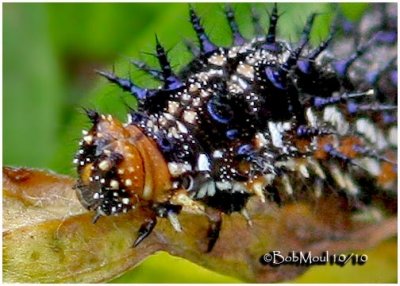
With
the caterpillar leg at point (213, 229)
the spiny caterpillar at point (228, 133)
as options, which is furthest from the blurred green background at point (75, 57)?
the caterpillar leg at point (213, 229)

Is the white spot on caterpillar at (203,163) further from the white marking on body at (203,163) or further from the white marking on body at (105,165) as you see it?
the white marking on body at (105,165)

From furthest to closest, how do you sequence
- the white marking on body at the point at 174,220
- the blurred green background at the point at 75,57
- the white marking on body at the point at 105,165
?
the blurred green background at the point at 75,57 → the white marking on body at the point at 174,220 → the white marking on body at the point at 105,165

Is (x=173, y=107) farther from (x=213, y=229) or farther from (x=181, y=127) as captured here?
(x=213, y=229)

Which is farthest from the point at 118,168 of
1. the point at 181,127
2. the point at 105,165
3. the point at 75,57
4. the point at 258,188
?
the point at 75,57

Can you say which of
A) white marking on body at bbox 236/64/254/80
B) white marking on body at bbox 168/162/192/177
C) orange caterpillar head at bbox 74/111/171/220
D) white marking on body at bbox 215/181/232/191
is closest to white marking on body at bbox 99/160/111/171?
orange caterpillar head at bbox 74/111/171/220

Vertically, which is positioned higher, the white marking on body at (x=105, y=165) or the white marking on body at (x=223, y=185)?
the white marking on body at (x=223, y=185)

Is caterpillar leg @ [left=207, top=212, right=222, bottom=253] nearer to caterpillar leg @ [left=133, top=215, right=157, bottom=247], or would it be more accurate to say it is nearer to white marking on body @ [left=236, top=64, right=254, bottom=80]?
caterpillar leg @ [left=133, top=215, right=157, bottom=247]

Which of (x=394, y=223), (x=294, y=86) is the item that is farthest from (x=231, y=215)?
(x=394, y=223)

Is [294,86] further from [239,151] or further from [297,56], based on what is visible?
[239,151]
